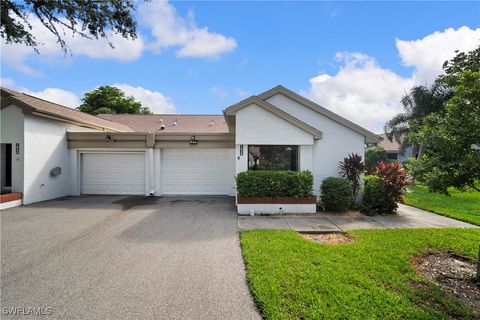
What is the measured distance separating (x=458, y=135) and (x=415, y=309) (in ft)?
9.32

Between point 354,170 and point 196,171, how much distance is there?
288 inches

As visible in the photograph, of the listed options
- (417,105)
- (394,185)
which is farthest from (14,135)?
(417,105)

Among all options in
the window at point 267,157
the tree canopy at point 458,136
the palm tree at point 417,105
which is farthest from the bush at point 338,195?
the palm tree at point 417,105

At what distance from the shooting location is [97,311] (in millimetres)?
3111

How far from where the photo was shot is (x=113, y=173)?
12227mm

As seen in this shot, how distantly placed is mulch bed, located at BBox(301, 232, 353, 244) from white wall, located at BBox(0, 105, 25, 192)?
36.2ft

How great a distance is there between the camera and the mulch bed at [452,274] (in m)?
3.62

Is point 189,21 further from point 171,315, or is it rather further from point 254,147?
point 171,315

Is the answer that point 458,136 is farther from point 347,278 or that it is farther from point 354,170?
point 354,170

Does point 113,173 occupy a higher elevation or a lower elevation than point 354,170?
lower

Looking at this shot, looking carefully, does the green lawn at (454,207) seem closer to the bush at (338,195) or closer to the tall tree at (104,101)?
the bush at (338,195)

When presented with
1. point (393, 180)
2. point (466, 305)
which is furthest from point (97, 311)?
point (393, 180)

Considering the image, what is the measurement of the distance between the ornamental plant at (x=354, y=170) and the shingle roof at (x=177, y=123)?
9.97 metres

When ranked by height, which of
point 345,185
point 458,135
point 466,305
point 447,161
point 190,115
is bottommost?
point 466,305
